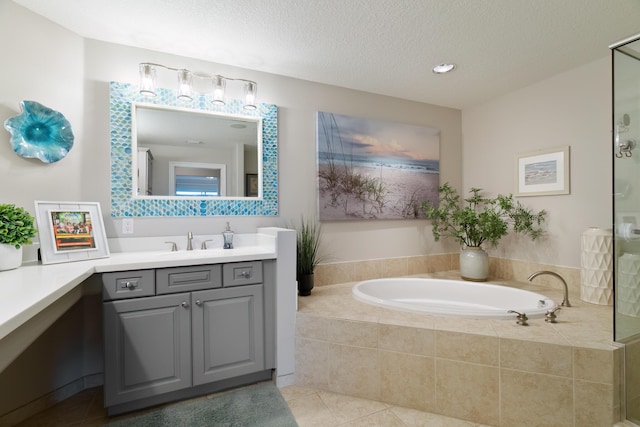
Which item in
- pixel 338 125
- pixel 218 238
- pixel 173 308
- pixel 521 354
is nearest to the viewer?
pixel 521 354

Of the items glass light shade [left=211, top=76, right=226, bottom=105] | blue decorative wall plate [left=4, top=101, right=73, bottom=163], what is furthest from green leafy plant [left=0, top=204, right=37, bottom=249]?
glass light shade [left=211, top=76, right=226, bottom=105]

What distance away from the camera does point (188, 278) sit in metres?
1.79

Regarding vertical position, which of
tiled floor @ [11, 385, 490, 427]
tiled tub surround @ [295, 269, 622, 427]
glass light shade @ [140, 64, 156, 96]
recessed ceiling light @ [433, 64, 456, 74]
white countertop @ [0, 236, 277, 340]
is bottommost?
tiled floor @ [11, 385, 490, 427]

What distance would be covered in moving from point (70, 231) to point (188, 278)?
2.49ft

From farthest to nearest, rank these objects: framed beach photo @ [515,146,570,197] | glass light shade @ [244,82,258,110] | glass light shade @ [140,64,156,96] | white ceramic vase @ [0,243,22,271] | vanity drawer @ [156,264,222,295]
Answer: framed beach photo @ [515,146,570,197], glass light shade @ [244,82,258,110], glass light shade @ [140,64,156,96], vanity drawer @ [156,264,222,295], white ceramic vase @ [0,243,22,271]

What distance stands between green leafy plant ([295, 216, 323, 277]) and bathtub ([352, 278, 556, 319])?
0.42 metres

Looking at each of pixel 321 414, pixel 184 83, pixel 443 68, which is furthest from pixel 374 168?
pixel 321 414

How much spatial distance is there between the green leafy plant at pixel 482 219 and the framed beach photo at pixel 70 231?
8.87 feet

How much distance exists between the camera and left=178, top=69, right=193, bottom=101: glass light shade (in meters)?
2.11

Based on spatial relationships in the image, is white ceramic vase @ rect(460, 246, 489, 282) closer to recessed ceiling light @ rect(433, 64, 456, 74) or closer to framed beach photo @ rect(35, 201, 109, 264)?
recessed ceiling light @ rect(433, 64, 456, 74)

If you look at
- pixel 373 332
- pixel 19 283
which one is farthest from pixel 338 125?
pixel 19 283

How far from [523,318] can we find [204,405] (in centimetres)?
200

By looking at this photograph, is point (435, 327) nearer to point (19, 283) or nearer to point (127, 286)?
point (127, 286)

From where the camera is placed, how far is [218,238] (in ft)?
7.51
